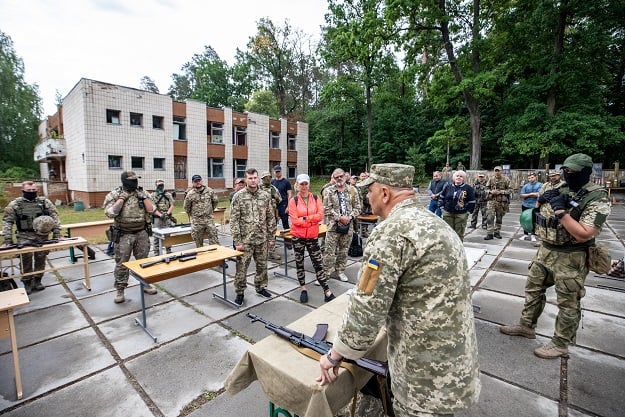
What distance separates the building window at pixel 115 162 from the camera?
723 inches

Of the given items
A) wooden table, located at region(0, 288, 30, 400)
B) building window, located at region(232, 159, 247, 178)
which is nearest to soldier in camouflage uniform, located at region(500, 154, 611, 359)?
wooden table, located at region(0, 288, 30, 400)

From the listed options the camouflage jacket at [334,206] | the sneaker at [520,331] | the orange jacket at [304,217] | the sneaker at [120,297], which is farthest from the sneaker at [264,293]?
the sneaker at [520,331]

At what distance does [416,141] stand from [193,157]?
22926 mm

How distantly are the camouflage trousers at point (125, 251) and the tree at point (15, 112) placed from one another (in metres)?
38.9

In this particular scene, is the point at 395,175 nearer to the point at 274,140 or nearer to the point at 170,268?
the point at 170,268

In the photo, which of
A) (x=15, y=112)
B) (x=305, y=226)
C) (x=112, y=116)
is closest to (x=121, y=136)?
(x=112, y=116)

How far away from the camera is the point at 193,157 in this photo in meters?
21.8

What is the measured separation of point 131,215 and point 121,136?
1706cm

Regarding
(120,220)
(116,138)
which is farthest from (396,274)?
(116,138)

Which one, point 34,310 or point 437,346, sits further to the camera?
point 34,310

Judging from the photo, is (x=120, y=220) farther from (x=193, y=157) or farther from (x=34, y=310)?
(x=193, y=157)

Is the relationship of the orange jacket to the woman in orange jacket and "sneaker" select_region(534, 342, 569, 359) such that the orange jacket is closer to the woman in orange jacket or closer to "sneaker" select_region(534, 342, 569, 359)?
the woman in orange jacket

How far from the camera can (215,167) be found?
77.4 ft

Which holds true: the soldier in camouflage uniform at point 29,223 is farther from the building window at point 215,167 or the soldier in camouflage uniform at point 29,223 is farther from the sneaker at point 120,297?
the building window at point 215,167
